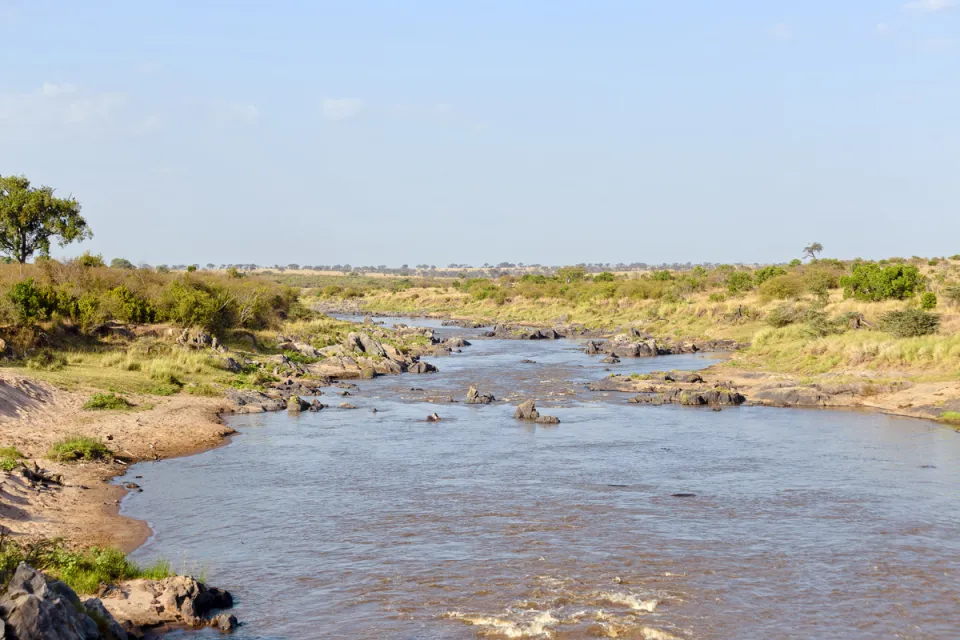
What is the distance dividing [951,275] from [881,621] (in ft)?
207

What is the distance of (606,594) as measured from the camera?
1293cm

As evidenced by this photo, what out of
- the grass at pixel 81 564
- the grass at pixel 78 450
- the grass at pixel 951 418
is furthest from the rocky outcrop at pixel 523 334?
the grass at pixel 81 564

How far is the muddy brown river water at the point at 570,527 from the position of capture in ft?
40.3

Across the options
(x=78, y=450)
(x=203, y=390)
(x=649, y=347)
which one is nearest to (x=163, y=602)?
(x=78, y=450)

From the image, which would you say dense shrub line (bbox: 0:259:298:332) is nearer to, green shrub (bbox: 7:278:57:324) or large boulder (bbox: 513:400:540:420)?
green shrub (bbox: 7:278:57:324)

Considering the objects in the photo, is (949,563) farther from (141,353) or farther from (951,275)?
(951,275)

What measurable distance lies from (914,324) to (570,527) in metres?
25.8

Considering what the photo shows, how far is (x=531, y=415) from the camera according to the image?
93.0 feet

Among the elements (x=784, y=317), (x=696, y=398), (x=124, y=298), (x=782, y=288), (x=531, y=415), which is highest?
(x=782, y=288)

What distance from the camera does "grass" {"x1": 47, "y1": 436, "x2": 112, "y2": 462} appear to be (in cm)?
1897

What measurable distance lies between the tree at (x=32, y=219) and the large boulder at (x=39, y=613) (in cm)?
3814

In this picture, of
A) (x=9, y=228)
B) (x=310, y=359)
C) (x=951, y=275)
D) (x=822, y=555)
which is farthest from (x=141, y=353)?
(x=951, y=275)

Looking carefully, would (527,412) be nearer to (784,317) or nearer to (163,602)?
(163,602)

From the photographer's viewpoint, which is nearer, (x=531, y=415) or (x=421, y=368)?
(x=531, y=415)
